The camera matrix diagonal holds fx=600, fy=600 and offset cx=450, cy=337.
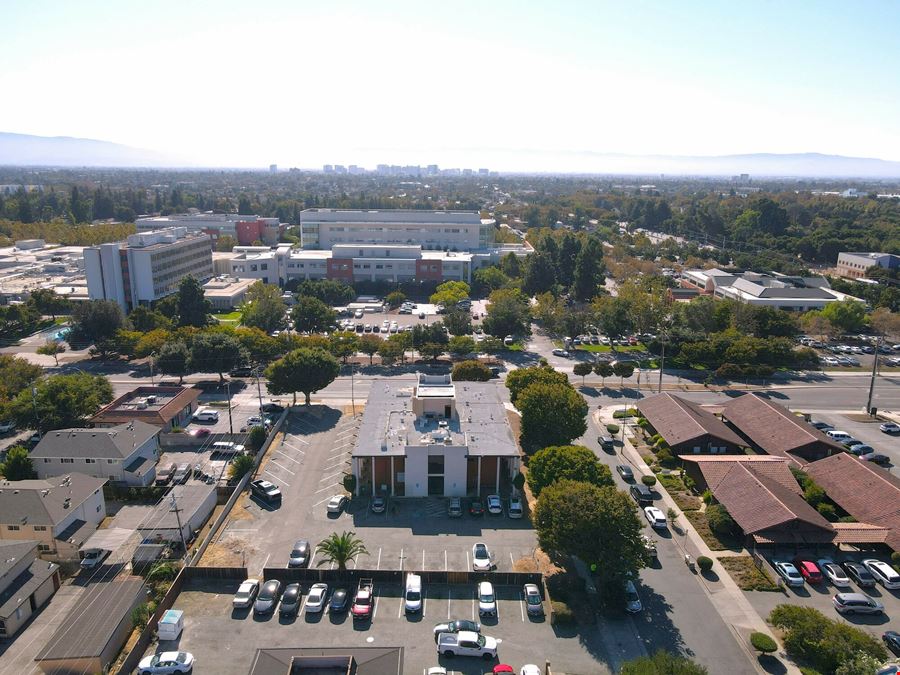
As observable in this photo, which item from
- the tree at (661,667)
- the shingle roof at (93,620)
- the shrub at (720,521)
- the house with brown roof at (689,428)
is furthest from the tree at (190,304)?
the tree at (661,667)

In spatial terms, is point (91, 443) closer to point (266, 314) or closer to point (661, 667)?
point (266, 314)

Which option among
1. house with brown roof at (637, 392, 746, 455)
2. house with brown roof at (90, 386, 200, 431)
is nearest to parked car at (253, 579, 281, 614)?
house with brown roof at (90, 386, 200, 431)

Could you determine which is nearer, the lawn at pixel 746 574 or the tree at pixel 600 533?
the tree at pixel 600 533

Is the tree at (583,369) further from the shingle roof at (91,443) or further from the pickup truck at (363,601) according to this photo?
the shingle roof at (91,443)

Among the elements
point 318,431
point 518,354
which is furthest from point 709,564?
point 518,354

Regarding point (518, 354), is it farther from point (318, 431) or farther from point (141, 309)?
point (141, 309)

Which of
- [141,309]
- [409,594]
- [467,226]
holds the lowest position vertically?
[409,594]

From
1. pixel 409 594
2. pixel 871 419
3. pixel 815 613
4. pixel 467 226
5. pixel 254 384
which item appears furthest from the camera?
pixel 467 226
